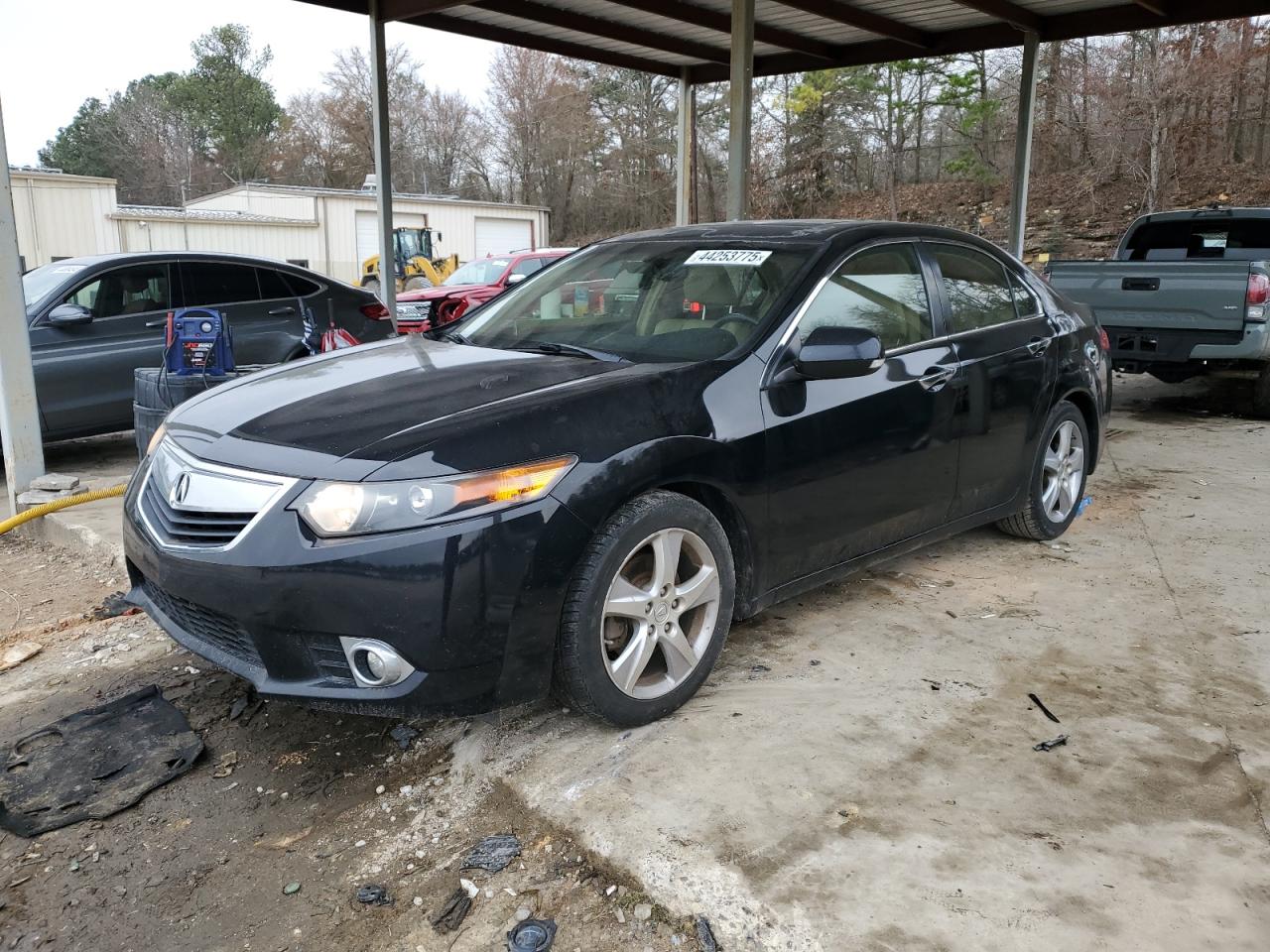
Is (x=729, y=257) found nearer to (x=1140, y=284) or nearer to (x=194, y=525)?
(x=194, y=525)

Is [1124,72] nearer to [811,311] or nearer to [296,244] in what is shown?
[811,311]

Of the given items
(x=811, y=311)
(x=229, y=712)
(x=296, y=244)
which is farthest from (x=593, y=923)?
(x=296, y=244)

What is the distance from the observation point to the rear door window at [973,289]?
4195mm

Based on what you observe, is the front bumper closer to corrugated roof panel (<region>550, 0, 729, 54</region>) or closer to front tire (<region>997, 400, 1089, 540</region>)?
front tire (<region>997, 400, 1089, 540</region>)

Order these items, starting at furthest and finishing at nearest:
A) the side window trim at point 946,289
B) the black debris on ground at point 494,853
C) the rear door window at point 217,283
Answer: the rear door window at point 217,283 → the side window trim at point 946,289 → the black debris on ground at point 494,853

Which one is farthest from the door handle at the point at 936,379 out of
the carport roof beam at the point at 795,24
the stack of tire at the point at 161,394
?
the carport roof beam at the point at 795,24

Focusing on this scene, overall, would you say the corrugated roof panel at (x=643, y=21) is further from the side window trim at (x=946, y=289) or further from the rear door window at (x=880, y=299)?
the rear door window at (x=880, y=299)

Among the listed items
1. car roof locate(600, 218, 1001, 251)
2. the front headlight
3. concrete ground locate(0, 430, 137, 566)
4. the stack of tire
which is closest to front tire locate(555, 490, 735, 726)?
the front headlight

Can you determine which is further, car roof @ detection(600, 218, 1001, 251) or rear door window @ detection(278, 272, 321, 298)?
rear door window @ detection(278, 272, 321, 298)

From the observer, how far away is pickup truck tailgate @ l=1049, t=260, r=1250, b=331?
7.69m

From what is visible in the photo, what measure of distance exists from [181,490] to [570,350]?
1381 millimetres

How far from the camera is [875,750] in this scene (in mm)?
2895

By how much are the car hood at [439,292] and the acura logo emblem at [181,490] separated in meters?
11.7

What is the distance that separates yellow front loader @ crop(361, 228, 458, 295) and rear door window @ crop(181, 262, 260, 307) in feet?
57.3
